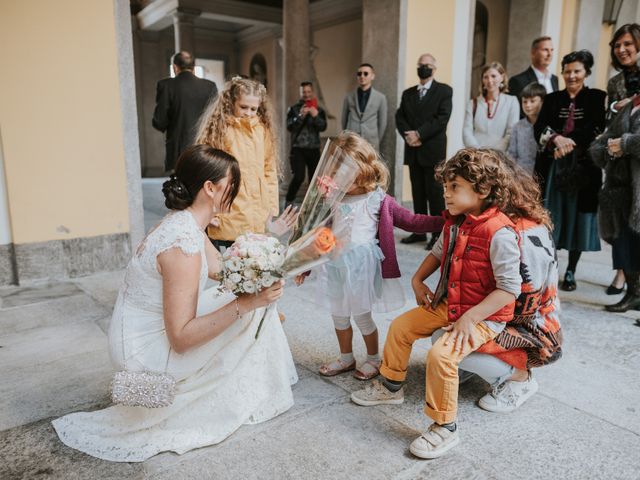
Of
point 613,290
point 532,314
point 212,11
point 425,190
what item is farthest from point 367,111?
point 212,11

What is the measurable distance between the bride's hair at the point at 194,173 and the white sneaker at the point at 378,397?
3.66 ft

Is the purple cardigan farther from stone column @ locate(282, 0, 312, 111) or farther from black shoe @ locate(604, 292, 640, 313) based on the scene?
stone column @ locate(282, 0, 312, 111)

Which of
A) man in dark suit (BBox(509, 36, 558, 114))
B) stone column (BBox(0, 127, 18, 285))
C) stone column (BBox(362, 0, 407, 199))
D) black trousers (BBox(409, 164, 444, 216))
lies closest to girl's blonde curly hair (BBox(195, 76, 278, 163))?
stone column (BBox(0, 127, 18, 285))

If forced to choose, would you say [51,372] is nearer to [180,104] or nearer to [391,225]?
[391,225]

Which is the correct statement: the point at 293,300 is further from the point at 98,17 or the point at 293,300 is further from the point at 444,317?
the point at 98,17

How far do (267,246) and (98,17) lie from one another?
11.6 ft

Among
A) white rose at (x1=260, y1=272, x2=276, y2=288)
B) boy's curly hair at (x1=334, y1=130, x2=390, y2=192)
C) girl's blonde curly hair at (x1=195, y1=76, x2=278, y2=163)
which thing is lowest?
white rose at (x1=260, y1=272, x2=276, y2=288)

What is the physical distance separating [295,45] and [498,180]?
23.4 ft

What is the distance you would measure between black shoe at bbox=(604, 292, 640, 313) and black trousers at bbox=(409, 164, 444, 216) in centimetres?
226

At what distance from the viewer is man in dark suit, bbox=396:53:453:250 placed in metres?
5.70

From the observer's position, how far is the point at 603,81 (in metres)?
11.5

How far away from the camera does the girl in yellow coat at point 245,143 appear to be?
325 centimetres

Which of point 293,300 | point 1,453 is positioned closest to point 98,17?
point 293,300

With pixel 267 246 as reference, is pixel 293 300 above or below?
below
